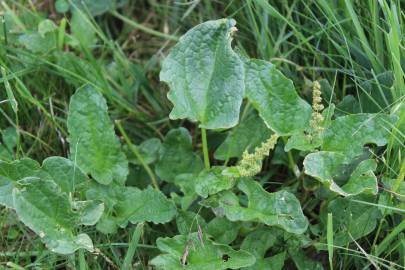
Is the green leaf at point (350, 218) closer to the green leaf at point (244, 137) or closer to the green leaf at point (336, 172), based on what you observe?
the green leaf at point (336, 172)

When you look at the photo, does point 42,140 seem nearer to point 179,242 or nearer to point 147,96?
point 147,96

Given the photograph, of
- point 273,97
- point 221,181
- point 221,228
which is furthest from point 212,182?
point 273,97

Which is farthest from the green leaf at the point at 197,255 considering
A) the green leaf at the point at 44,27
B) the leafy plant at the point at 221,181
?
the green leaf at the point at 44,27

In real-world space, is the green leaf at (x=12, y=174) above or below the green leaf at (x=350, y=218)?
above

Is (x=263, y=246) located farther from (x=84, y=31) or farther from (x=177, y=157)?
(x=84, y=31)

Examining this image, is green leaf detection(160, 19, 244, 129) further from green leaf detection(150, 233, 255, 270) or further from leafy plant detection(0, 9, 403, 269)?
green leaf detection(150, 233, 255, 270)
